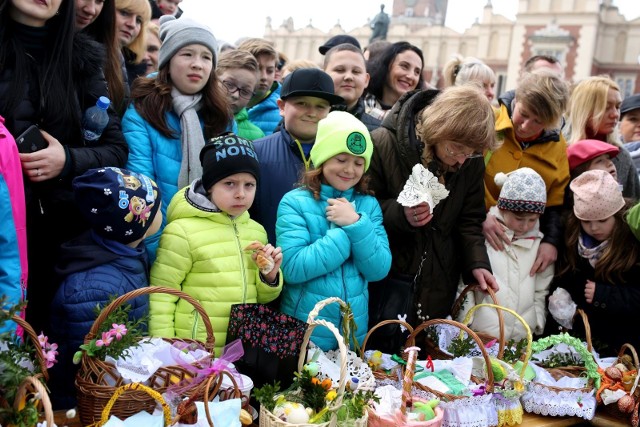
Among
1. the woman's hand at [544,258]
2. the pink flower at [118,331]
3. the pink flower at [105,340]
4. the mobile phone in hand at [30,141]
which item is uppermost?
the mobile phone in hand at [30,141]

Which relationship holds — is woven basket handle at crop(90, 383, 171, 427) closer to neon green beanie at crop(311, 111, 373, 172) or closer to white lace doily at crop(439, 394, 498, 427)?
white lace doily at crop(439, 394, 498, 427)

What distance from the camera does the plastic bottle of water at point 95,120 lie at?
2357mm

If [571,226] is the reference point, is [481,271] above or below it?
below

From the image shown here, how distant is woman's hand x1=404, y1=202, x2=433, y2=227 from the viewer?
265 cm

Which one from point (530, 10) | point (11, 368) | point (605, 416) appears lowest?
point (605, 416)

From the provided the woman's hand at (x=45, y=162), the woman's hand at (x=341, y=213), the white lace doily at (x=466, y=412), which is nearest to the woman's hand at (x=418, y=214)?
the woman's hand at (x=341, y=213)

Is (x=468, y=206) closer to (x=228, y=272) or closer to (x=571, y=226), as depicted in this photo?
(x=571, y=226)

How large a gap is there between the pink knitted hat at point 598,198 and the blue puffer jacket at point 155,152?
6.93 ft

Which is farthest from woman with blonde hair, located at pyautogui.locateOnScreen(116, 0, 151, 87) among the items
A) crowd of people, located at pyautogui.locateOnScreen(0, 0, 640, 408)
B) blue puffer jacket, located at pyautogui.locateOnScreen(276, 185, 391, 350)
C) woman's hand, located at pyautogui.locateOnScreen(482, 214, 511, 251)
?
woman's hand, located at pyautogui.locateOnScreen(482, 214, 511, 251)

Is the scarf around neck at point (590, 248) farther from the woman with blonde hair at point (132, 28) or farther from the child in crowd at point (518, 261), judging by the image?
the woman with blonde hair at point (132, 28)

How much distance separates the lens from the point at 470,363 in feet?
8.34

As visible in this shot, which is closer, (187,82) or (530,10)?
(187,82)

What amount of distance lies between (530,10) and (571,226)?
3272cm

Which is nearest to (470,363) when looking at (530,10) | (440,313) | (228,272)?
(440,313)
